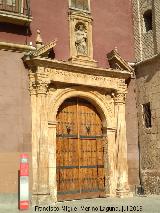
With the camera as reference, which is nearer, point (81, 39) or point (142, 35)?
point (81, 39)

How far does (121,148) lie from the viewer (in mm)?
13297

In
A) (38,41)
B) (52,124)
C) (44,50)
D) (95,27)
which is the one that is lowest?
(52,124)

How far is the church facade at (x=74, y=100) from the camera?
11539 millimetres

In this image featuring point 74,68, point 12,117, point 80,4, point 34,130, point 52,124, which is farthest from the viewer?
point 80,4

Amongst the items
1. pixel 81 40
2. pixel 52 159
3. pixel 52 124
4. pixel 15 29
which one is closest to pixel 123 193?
pixel 52 159

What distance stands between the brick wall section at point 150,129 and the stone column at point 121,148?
688 millimetres

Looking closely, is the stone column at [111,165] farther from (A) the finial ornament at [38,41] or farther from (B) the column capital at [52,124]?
(A) the finial ornament at [38,41]

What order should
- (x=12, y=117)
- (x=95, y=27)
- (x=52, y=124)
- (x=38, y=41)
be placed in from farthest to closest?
(x=95, y=27) → (x=52, y=124) → (x=38, y=41) → (x=12, y=117)

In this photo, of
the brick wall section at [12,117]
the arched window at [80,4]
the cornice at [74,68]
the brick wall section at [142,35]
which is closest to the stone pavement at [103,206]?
the brick wall section at [12,117]

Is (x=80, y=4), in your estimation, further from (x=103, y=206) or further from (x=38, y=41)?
(x=103, y=206)

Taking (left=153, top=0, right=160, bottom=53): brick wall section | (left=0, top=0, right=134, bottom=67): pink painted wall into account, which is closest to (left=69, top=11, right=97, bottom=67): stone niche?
(left=0, top=0, right=134, bottom=67): pink painted wall

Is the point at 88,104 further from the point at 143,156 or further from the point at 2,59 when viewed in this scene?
the point at 2,59

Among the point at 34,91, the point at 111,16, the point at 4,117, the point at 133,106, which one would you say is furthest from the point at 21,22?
the point at 133,106

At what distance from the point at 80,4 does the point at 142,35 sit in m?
2.57
